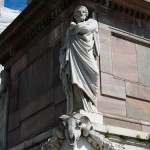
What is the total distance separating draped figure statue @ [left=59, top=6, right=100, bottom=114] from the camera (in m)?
9.20

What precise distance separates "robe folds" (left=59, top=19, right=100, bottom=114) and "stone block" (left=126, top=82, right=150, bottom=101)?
1137mm

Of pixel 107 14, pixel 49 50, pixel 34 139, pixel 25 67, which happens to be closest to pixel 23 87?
pixel 25 67

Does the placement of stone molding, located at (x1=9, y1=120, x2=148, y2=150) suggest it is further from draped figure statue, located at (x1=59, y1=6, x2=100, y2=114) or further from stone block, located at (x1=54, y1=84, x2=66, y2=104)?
stone block, located at (x1=54, y1=84, x2=66, y2=104)

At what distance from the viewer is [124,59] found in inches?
411

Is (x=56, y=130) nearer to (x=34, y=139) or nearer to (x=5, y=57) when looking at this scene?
(x=34, y=139)

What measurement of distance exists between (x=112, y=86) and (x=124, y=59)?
2.79 feet

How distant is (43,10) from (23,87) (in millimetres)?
2113

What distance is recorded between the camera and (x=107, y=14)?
1053cm

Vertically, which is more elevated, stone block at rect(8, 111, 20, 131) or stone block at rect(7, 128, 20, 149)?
stone block at rect(8, 111, 20, 131)

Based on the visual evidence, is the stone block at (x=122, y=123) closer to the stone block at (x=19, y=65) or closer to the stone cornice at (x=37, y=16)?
the stone cornice at (x=37, y=16)

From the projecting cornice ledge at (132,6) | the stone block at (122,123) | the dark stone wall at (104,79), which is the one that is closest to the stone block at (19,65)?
the dark stone wall at (104,79)

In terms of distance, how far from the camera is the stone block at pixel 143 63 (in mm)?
10672

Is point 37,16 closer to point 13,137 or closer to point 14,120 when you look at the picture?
point 14,120

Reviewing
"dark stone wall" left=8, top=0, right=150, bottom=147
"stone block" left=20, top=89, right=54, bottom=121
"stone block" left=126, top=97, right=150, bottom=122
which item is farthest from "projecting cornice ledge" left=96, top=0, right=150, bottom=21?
"stone block" left=20, top=89, right=54, bottom=121
